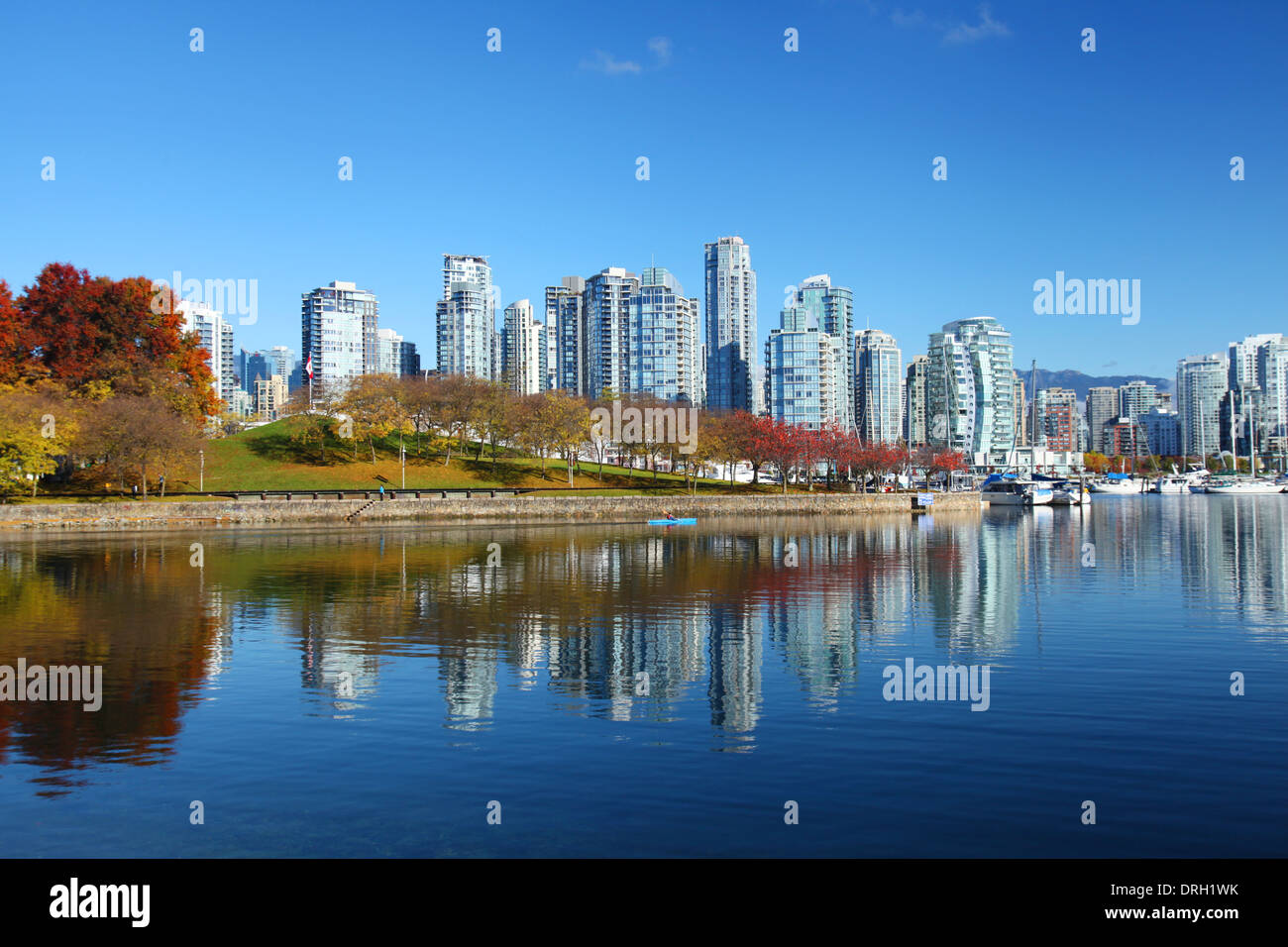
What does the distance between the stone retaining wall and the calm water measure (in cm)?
3975

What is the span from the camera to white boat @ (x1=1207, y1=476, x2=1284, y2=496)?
7244 inches

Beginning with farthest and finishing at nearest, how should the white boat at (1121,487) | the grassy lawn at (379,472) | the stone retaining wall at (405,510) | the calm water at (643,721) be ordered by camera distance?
the white boat at (1121,487), the grassy lawn at (379,472), the stone retaining wall at (405,510), the calm water at (643,721)

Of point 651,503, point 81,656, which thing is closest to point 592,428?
point 651,503

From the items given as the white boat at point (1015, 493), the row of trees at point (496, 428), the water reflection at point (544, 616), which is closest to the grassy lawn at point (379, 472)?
the row of trees at point (496, 428)

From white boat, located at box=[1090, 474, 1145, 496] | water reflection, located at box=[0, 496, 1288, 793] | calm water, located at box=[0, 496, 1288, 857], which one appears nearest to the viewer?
calm water, located at box=[0, 496, 1288, 857]

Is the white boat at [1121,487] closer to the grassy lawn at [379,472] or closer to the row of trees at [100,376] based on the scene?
the grassy lawn at [379,472]

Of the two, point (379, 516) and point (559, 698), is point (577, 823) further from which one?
point (379, 516)

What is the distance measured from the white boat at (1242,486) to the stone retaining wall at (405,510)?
384ft

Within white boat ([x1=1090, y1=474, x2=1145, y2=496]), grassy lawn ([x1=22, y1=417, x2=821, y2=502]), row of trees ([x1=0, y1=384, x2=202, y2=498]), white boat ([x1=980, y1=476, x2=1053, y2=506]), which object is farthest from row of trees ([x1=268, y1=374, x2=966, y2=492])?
white boat ([x1=1090, y1=474, x2=1145, y2=496])

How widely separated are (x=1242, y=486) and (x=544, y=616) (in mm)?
197551

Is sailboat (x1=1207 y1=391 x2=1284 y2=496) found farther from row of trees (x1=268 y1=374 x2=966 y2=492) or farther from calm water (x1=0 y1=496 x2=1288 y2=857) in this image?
calm water (x1=0 y1=496 x2=1288 y2=857)

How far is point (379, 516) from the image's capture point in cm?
8288

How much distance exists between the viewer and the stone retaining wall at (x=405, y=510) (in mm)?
73688
